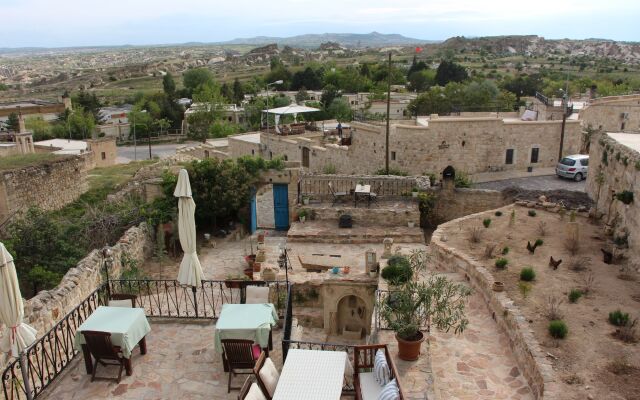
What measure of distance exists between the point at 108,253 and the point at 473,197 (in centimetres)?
1374

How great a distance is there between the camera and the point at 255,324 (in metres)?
8.39

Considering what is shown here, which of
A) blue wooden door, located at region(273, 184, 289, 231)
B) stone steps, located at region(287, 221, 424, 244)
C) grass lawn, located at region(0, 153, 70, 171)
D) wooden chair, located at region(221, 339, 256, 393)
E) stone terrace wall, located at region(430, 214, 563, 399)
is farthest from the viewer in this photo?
grass lawn, located at region(0, 153, 70, 171)

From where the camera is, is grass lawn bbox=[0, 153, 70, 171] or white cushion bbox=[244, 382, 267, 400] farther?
grass lawn bbox=[0, 153, 70, 171]

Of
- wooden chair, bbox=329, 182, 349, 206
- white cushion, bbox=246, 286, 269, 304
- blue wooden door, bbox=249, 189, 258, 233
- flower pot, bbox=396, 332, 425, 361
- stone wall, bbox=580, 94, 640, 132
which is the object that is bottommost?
blue wooden door, bbox=249, 189, 258, 233

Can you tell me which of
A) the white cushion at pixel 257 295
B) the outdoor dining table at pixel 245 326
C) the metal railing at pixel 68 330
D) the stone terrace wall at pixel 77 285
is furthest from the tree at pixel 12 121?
the outdoor dining table at pixel 245 326

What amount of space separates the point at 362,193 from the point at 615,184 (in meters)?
8.65

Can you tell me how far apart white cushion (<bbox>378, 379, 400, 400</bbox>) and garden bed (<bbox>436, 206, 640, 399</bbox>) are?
3.29 meters

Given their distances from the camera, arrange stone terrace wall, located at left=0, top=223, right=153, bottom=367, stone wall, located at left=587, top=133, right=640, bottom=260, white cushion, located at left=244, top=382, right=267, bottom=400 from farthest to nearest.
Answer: stone wall, located at left=587, top=133, right=640, bottom=260 < stone terrace wall, located at left=0, top=223, right=153, bottom=367 < white cushion, located at left=244, top=382, right=267, bottom=400

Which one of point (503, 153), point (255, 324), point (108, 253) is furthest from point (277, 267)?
point (503, 153)

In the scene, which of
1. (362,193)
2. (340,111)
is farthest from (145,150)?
(362,193)

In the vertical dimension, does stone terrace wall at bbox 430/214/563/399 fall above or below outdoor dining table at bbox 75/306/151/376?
below

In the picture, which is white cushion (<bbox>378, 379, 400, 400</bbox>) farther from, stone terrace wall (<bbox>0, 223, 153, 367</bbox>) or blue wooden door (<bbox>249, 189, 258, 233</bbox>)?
blue wooden door (<bbox>249, 189, 258, 233</bbox>)

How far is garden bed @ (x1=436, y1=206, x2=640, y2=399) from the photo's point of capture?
858 cm

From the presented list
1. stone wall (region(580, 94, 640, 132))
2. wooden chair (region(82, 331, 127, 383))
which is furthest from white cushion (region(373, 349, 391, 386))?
stone wall (region(580, 94, 640, 132))
